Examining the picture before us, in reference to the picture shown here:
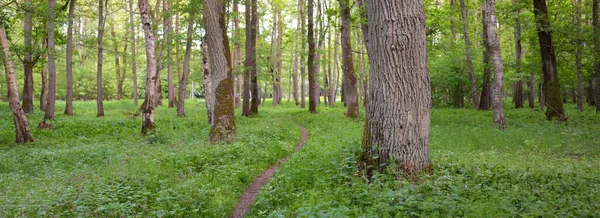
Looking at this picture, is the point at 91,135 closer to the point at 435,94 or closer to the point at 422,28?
A: the point at 422,28

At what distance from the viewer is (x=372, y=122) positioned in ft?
22.2

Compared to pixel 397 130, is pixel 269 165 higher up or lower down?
lower down

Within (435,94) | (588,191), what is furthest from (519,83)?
(588,191)

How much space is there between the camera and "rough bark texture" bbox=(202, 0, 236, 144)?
1273cm

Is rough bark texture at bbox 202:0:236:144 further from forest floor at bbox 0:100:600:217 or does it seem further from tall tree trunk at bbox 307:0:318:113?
tall tree trunk at bbox 307:0:318:113

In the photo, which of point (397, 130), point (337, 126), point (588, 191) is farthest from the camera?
point (337, 126)

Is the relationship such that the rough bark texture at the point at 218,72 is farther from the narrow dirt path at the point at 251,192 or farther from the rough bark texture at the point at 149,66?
the rough bark texture at the point at 149,66

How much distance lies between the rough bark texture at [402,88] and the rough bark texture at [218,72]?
7.19m

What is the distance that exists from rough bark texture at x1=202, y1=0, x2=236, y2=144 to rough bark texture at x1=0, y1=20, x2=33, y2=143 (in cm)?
654

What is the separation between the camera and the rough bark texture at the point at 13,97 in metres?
13.0

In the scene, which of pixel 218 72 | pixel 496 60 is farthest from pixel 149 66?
pixel 496 60

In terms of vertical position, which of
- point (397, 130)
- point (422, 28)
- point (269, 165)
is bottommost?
point (269, 165)

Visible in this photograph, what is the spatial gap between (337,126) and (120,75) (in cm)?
3481

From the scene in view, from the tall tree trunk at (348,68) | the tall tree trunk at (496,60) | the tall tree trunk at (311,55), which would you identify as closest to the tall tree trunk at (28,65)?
the tall tree trunk at (311,55)
